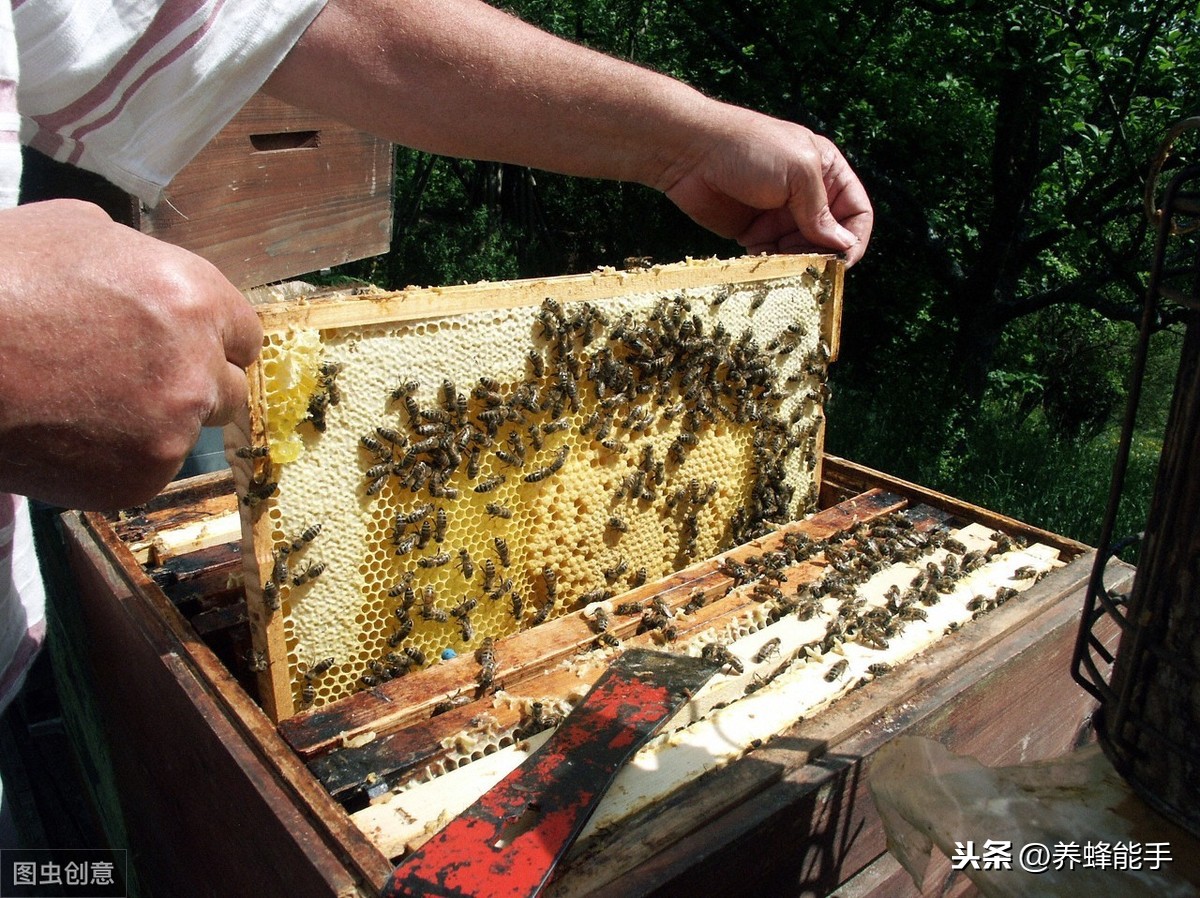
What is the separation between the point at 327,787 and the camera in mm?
1614

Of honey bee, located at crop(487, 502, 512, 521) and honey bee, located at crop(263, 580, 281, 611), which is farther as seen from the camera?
honey bee, located at crop(487, 502, 512, 521)

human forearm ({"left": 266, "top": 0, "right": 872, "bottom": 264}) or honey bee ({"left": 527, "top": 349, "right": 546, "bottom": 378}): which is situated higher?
human forearm ({"left": 266, "top": 0, "right": 872, "bottom": 264})

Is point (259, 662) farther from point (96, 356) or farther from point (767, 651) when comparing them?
point (767, 651)

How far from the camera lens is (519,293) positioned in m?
2.11

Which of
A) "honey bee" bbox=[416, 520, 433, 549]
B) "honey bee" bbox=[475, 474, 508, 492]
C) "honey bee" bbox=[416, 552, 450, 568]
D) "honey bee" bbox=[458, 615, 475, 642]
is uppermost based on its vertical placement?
"honey bee" bbox=[475, 474, 508, 492]

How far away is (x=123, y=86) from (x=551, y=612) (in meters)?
1.61

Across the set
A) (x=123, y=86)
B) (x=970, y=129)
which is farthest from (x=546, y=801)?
(x=970, y=129)

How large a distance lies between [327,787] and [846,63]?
9200 millimetres

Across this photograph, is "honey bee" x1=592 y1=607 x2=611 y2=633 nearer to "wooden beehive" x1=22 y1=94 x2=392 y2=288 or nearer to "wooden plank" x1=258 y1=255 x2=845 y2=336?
"wooden plank" x1=258 y1=255 x2=845 y2=336

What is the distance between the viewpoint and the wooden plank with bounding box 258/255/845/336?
1.79m

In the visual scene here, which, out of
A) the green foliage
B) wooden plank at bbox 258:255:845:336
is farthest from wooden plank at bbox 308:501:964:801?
the green foliage

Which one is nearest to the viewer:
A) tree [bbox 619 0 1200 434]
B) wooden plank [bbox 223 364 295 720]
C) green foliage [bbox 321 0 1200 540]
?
wooden plank [bbox 223 364 295 720]

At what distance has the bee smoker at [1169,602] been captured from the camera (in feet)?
3.56

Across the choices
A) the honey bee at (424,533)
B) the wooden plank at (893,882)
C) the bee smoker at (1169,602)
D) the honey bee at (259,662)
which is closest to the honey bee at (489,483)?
the honey bee at (424,533)
